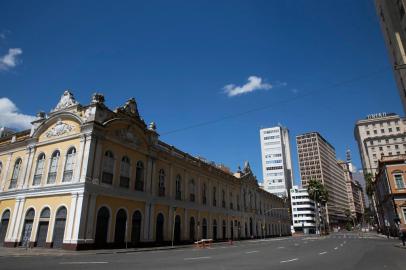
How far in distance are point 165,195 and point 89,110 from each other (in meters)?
13.1

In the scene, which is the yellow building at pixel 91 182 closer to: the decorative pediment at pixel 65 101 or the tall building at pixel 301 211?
the decorative pediment at pixel 65 101

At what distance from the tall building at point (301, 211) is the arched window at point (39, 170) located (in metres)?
109

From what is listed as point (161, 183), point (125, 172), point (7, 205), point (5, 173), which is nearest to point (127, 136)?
point (125, 172)

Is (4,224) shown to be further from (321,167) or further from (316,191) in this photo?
(321,167)

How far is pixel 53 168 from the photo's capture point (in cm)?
2689

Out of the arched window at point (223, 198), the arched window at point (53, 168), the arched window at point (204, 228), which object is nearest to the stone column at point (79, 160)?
the arched window at point (53, 168)

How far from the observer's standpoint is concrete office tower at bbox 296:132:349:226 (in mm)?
157900

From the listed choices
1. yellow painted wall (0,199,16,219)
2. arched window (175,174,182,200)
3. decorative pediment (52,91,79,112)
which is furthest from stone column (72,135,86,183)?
arched window (175,174,182,200)

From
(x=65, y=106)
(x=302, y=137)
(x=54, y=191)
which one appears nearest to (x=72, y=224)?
(x=54, y=191)

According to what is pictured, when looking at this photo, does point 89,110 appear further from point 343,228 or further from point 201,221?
point 343,228

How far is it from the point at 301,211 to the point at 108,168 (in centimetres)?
11103

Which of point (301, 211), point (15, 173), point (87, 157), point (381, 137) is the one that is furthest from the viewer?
point (301, 211)

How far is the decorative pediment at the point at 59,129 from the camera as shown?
88.9 ft

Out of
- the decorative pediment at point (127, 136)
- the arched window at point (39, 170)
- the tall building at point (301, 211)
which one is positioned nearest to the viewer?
the arched window at point (39, 170)
